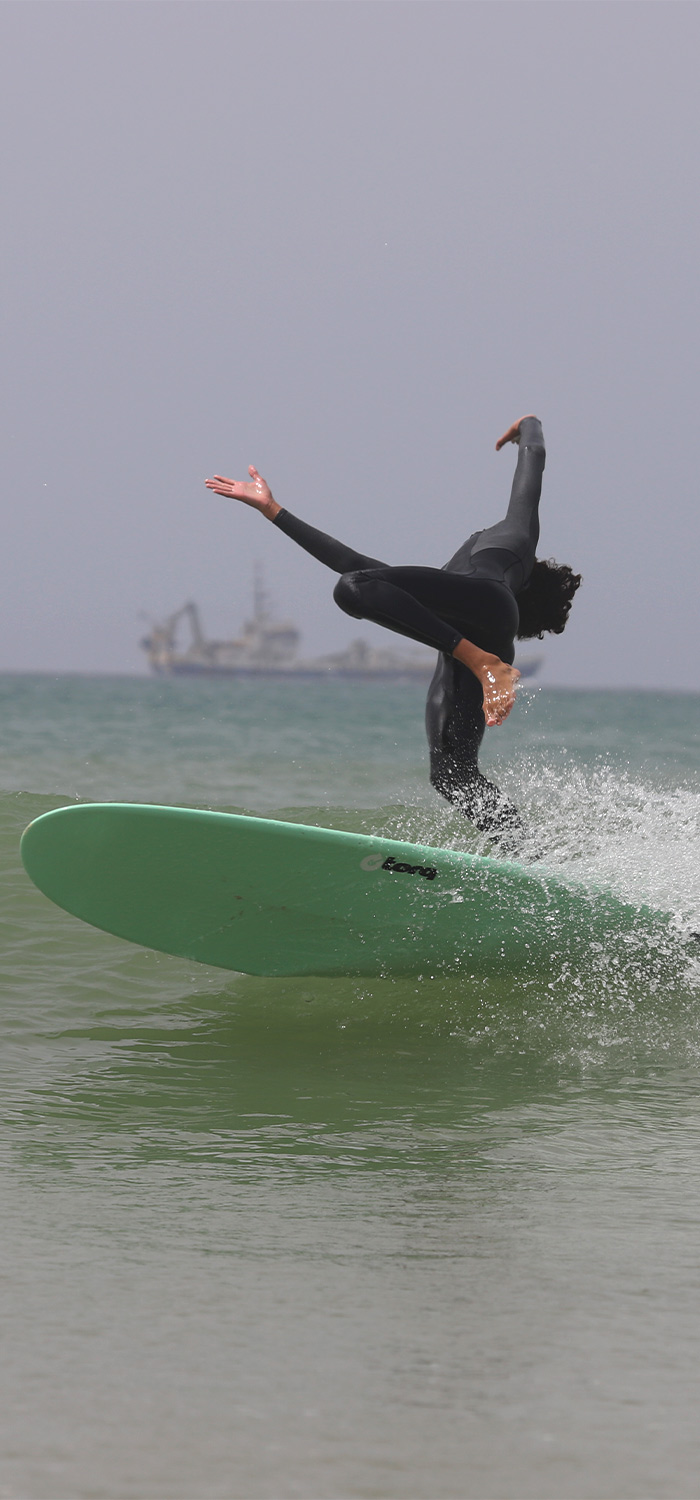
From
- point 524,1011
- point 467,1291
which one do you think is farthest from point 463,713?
point 467,1291

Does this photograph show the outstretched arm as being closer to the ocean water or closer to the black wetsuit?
the black wetsuit

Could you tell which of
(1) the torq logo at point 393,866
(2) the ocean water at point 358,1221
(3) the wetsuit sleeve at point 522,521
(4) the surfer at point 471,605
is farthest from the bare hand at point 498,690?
(2) the ocean water at point 358,1221

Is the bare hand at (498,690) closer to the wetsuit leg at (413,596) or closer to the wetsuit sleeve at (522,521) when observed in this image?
the wetsuit leg at (413,596)

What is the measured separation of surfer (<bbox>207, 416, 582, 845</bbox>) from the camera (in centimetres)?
402

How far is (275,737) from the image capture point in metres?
25.2

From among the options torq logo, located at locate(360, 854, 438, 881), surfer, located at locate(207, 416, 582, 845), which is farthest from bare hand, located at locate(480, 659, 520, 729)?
torq logo, located at locate(360, 854, 438, 881)

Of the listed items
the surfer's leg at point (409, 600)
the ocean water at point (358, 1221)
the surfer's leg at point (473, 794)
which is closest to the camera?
the ocean water at point (358, 1221)

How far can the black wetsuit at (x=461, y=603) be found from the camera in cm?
401

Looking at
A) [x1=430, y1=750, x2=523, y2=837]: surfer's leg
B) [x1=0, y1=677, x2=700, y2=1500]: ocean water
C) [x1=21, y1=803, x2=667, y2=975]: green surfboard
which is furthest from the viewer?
[x1=430, y1=750, x2=523, y2=837]: surfer's leg

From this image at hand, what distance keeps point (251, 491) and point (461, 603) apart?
2.51 feet

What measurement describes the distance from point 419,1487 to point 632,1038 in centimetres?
287

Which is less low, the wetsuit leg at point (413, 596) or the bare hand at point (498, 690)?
the wetsuit leg at point (413, 596)

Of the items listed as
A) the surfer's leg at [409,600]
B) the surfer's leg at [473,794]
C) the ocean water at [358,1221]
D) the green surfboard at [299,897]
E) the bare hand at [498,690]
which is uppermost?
the surfer's leg at [409,600]

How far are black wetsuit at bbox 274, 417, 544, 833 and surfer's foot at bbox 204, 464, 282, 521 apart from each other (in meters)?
0.05
